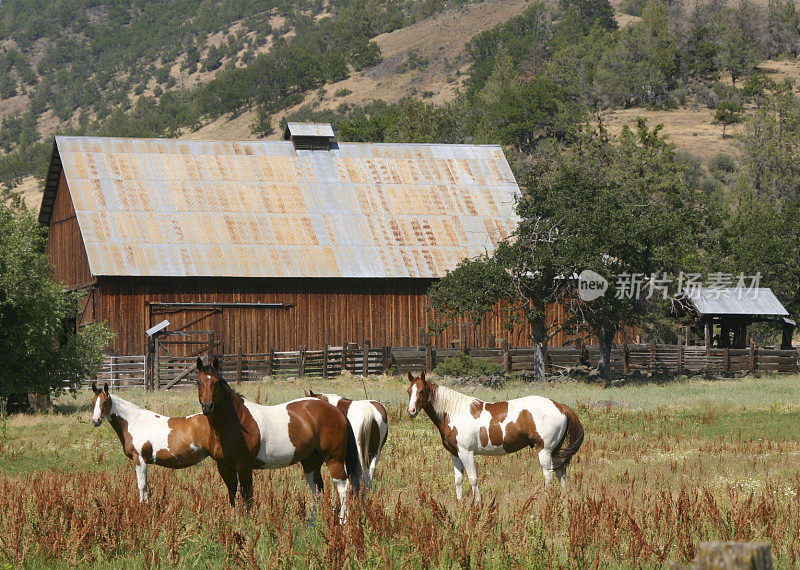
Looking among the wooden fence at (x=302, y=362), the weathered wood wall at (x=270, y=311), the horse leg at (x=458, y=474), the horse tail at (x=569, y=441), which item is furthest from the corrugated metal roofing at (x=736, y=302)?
the horse leg at (x=458, y=474)

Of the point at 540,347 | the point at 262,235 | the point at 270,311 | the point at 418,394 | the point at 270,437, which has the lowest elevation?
the point at 540,347

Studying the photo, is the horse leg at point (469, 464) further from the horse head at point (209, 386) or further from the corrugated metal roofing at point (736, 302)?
the corrugated metal roofing at point (736, 302)

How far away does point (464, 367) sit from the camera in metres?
36.9

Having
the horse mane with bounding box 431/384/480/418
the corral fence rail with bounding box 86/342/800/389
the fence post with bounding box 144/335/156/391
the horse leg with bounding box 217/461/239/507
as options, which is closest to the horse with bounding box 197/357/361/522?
the horse leg with bounding box 217/461/239/507

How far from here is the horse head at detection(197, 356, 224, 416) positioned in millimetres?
11508

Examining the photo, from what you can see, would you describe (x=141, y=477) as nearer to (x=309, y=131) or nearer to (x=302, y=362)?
(x=302, y=362)

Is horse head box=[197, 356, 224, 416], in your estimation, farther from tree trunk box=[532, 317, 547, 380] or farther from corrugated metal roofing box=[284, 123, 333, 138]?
corrugated metal roofing box=[284, 123, 333, 138]

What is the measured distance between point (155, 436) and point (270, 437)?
2711 mm

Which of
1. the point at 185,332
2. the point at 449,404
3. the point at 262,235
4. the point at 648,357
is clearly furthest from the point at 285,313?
the point at 449,404

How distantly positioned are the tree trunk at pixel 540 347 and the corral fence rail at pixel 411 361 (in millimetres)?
3252

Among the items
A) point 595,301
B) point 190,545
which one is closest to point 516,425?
point 190,545

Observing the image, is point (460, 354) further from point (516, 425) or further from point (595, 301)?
point (516, 425)

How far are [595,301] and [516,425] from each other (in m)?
22.0

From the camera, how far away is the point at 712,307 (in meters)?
44.5
